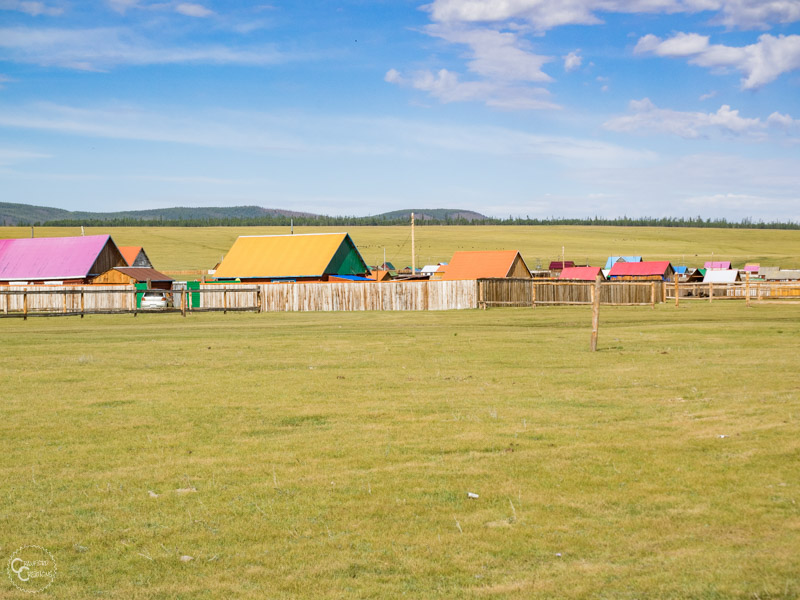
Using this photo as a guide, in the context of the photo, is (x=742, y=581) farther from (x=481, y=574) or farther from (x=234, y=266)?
(x=234, y=266)

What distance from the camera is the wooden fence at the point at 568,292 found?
52.9 metres

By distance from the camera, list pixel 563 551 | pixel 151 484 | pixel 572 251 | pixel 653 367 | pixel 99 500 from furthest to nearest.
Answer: pixel 572 251, pixel 653 367, pixel 151 484, pixel 99 500, pixel 563 551

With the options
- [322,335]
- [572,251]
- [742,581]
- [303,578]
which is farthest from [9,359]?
[572,251]

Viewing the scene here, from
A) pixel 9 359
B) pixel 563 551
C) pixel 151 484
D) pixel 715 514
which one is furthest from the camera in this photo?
pixel 9 359

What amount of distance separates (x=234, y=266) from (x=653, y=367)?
Answer: 51962 millimetres

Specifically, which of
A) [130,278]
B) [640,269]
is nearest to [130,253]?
[130,278]

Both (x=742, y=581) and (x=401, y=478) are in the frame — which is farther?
(x=401, y=478)

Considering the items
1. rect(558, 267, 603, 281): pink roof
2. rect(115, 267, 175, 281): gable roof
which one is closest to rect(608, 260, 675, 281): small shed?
rect(558, 267, 603, 281): pink roof

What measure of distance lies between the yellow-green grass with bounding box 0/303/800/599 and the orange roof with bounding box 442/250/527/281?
4864cm

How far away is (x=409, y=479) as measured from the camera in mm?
8398

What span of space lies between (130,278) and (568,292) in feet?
112

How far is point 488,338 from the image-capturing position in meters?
25.6

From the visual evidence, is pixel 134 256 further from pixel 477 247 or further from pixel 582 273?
pixel 477 247

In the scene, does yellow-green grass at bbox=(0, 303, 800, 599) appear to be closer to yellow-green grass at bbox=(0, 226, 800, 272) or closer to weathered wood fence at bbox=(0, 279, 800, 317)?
weathered wood fence at bbox=(0, 279, 800, 317)
